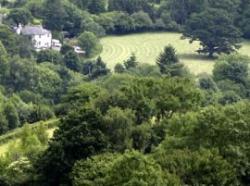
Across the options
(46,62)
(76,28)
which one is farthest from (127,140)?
(76,28)

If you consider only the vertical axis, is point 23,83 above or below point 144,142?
below

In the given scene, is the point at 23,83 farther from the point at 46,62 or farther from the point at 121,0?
the point at 121,0

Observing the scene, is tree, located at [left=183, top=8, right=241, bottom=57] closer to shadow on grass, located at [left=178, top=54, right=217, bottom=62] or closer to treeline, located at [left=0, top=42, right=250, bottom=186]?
shadow on grass, located at [left=178, top=54, right=217, bottom=62]

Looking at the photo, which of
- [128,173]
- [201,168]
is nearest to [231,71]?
[201,168]

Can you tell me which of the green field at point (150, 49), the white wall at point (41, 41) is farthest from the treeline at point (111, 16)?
the white wall at point (41, 41)

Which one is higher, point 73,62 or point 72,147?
point 72,147

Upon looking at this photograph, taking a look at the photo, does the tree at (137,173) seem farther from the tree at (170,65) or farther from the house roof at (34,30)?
the house roof at (34,30)

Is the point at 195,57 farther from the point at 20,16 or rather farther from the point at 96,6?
the point at 20,16
